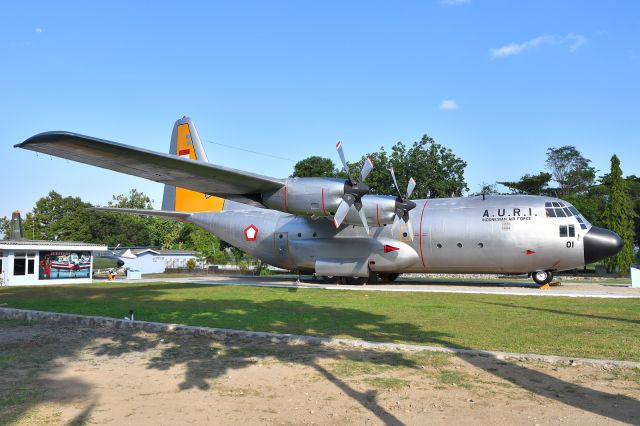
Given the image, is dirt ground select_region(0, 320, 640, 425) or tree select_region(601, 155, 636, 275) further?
tree select_region(601, 155, 636, 275)

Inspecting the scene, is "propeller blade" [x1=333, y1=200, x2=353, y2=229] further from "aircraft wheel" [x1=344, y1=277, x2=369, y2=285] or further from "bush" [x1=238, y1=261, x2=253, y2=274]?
"bush" [x1=238, y1=261, x2=253, y2=274]

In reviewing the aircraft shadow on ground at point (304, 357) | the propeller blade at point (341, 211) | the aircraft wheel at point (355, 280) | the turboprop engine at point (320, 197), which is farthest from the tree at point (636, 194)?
the aircraft shadow on ground at point (304, 357)

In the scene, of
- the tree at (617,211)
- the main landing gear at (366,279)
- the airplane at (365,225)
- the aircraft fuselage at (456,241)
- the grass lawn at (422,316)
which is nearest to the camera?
the grass lawn at (422,316)

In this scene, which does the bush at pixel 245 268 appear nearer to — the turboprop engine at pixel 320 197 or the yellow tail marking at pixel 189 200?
the yellow tail marking at pixel 189 200

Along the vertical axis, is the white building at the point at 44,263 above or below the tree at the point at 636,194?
below

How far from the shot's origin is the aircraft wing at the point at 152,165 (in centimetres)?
1334

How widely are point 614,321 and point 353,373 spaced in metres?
A: 8.11

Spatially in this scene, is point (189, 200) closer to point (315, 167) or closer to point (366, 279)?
point (366, 279)

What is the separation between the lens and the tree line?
126 ft

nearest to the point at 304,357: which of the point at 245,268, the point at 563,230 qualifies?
the point at 563,230

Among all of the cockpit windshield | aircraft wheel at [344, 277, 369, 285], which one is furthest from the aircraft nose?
aircraft wheel at [344, 277, 369, 285]

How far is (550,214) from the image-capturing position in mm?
22656

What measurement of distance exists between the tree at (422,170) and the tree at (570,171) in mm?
23439

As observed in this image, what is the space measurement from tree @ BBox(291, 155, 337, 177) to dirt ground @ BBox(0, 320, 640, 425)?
5902cm
